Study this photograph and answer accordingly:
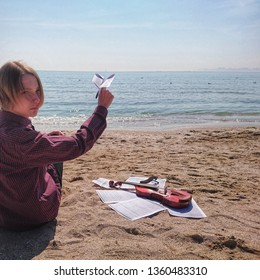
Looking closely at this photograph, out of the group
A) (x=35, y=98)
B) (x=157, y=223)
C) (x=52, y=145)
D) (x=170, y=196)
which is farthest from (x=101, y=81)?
(x=170, y=196)

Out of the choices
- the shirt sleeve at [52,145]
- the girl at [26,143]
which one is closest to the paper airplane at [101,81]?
the girl at [26,143]

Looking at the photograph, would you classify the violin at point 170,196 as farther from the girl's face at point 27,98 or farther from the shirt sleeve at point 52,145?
the girl's face at point 27,98

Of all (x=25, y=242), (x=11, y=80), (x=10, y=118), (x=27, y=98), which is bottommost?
(x=25, y=242)

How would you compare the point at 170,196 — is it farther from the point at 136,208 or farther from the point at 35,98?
the point at 35,98

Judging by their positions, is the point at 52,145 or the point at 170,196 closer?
the point at 52,145

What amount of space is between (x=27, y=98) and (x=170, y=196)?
190cm

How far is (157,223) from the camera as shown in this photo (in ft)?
10.0

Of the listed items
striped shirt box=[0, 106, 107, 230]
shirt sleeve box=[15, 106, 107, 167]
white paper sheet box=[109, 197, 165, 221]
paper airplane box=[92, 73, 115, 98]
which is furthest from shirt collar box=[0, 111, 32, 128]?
white paper sheet box=[109, 197, 165, 221]

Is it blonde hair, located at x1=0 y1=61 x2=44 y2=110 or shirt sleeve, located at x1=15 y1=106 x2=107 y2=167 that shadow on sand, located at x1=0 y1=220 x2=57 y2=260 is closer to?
shirt sleeve, located at x1=15 y1=106 x2=107 y2=167

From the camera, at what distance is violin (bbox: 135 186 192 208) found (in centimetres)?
341

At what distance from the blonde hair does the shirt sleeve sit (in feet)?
0.93

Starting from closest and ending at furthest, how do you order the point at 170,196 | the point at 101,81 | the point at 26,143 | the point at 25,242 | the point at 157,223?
the point at 26,143, the point at 101,81, the point at 25,242, the point at 157,223, the point at 170,196

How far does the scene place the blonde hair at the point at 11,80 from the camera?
7.64ft
